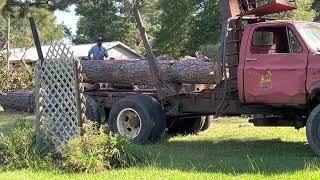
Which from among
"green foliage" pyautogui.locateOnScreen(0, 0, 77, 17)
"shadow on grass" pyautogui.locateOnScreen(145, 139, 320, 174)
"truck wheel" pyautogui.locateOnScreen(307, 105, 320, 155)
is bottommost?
"shadow on grass" pyautogui.locateOnScreen(145, 139, 320, 174)

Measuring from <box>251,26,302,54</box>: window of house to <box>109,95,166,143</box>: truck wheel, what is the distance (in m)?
2.27

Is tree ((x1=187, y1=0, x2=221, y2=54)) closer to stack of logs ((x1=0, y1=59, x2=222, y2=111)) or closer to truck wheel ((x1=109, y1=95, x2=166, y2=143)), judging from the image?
stack of logs ((x1=0, y1=59, x2=222, y2=111))

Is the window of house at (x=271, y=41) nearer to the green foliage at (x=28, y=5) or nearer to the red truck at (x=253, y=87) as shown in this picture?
the red truck at (x=253, y=87)

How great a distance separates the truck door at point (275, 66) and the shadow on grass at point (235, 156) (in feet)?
2.97

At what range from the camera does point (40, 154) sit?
8312 millimetres

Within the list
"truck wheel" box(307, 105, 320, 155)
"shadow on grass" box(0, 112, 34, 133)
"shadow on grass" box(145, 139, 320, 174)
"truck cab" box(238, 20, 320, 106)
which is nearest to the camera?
"shadow on grass" box(145, 139, 320, 174)

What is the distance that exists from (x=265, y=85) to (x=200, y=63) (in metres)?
2.03

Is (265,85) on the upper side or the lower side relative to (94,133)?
upper

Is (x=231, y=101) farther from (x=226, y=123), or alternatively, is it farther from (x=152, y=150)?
(x=226, y=123)

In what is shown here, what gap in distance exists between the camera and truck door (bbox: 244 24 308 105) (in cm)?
910

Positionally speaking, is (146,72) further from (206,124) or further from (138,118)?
(206,124)

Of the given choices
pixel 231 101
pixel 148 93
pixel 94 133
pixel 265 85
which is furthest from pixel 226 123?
pixel 94 133

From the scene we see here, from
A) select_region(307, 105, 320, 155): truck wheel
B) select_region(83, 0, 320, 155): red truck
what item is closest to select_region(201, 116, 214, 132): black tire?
select_region(83, 0, 320, 155): red truck

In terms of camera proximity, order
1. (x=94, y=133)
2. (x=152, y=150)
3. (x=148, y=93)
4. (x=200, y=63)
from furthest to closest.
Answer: (x=148, y=93) < (x=200, y=63) < (x=152, y=150) < (x=94, y=133)
